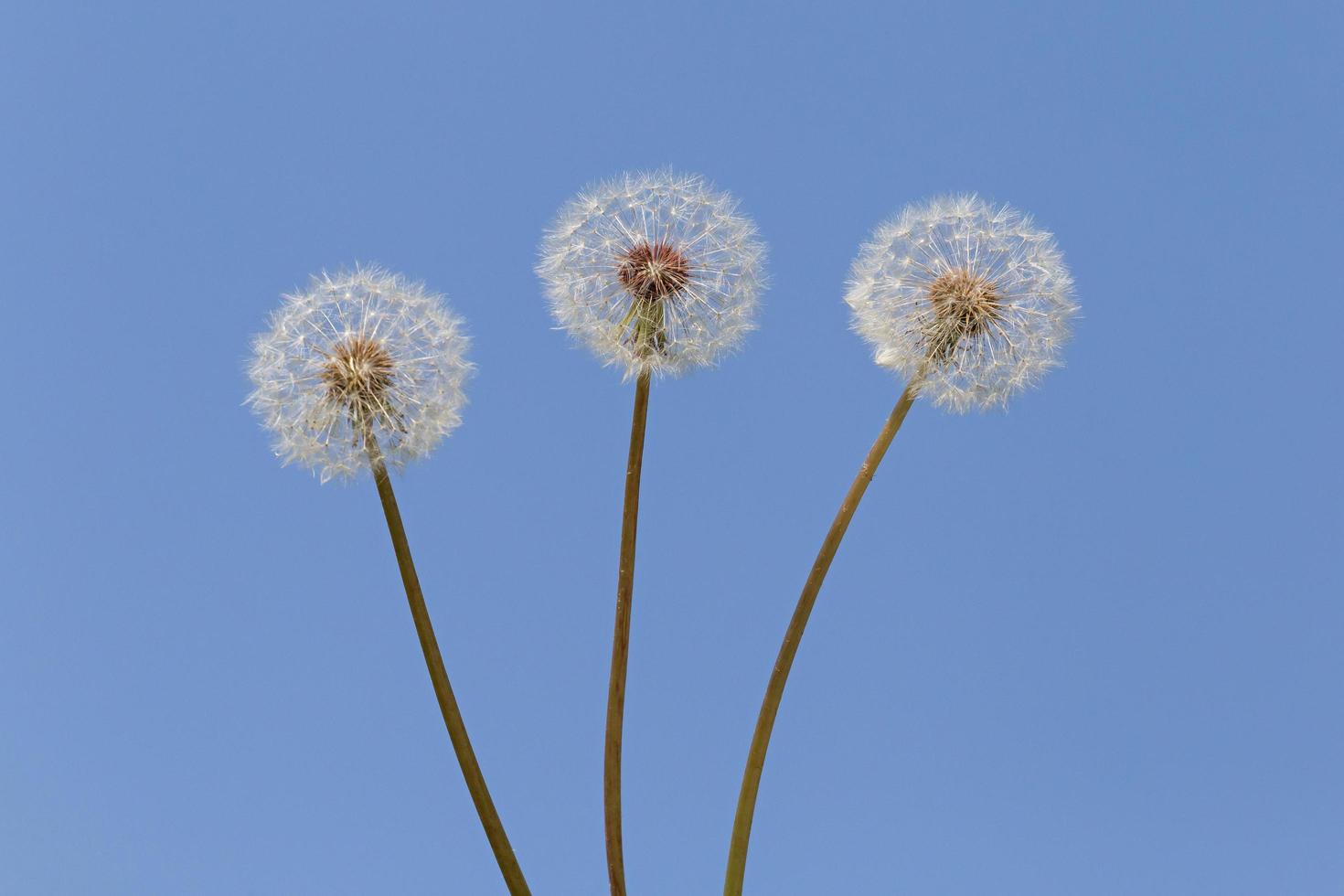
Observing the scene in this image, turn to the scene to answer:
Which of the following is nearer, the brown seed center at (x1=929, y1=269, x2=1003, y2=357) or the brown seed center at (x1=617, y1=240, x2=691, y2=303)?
the brown seed center at (x1=929, y1=269, x2=1003, y2=357)

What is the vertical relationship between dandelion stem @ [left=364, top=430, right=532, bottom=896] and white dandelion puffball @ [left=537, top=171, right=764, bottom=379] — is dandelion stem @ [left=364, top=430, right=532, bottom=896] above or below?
below

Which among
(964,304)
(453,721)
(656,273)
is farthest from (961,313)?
(453,721)

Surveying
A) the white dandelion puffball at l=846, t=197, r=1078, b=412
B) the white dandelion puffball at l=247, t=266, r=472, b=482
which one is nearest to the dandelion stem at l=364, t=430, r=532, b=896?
the white dandelion puffball at l=247, t=266, r=472, b=482

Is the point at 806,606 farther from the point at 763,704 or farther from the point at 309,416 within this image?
the point at 309,416

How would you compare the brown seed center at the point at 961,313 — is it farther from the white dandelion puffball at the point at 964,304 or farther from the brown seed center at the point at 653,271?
the brown seed center at the point at 653,271

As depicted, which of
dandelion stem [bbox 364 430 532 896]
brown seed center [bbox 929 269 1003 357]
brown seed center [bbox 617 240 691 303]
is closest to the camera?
dandelion stem [bbox 364 430 532 896]

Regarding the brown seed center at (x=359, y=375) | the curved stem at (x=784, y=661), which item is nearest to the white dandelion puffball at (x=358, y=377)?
the brown seed center at (x=359, y=375)

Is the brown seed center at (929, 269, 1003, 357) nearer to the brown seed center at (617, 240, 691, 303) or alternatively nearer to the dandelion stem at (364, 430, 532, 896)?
the brown seed center at (617, 240, 691, 303)
